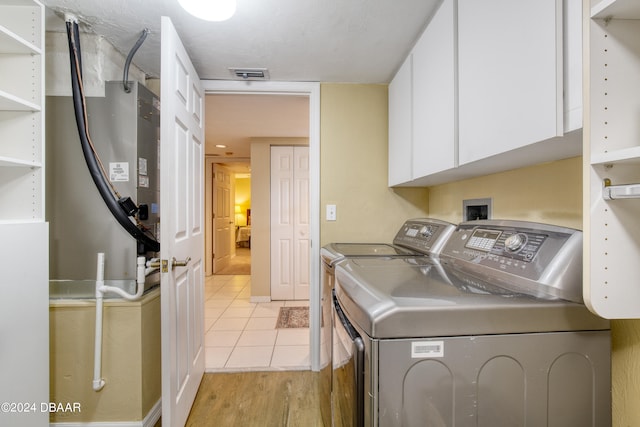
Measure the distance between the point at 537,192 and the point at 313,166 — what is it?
136cm

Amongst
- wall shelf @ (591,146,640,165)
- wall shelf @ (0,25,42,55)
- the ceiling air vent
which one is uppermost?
the ceiling air vent

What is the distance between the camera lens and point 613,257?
0.60 metres

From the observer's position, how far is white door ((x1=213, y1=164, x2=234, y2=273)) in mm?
5250

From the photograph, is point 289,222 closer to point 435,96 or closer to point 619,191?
point 435,96

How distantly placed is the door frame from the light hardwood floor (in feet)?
0.75

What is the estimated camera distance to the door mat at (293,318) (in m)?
2.95

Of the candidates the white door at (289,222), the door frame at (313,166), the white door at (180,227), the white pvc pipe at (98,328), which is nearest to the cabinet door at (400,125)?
the door frame at (313,166)

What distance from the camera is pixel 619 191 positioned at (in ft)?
1.83

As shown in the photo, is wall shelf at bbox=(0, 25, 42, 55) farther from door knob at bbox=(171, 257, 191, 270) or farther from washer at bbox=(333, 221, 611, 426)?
washer at bbox=(333, 221, 611, 426)

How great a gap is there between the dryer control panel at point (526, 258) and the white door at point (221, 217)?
4786mm

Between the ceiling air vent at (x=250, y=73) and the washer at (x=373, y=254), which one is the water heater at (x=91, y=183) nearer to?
the ceiling air vent at (x=250, y=73)

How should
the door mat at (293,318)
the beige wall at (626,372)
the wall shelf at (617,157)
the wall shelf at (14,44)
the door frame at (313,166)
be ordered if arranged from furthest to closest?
the door mat at (293,318) → the door frame at (313,166) → the wall shelf at (14,44) → the beige wall at (626,372) → the wall shelf at (617,157)

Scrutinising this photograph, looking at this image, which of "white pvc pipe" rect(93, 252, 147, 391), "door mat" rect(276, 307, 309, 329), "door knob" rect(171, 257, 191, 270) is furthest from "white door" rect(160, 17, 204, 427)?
"door mat" rect(276, 307, 309, 329)

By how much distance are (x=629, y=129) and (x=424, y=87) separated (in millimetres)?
991
